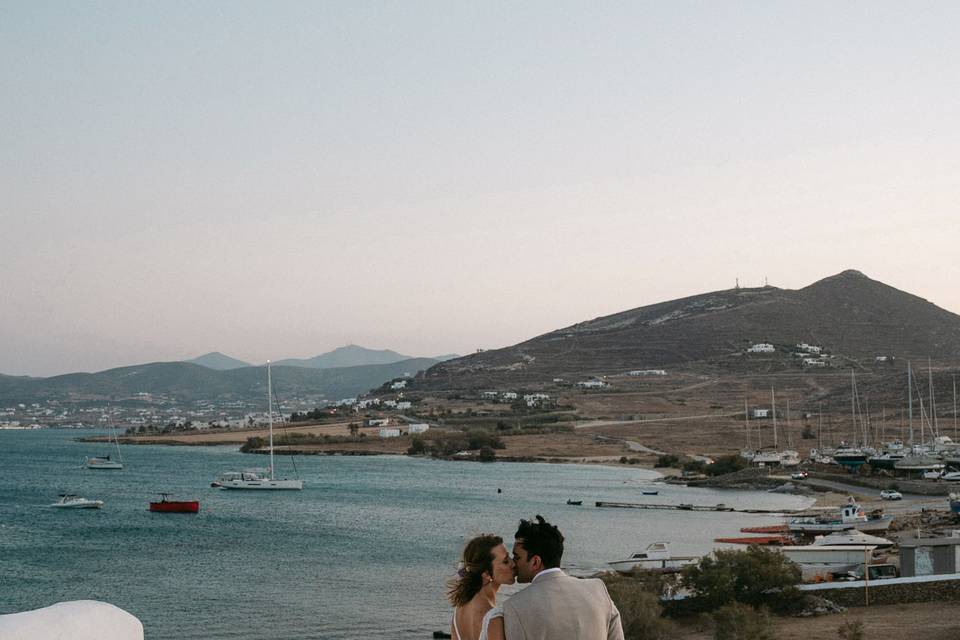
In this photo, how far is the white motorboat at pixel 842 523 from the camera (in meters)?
41.1

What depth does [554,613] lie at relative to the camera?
4.48 metres

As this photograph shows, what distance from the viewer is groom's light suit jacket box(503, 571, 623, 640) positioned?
4.46m

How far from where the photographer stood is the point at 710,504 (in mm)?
61781

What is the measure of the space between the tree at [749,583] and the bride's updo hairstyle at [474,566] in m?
19.9

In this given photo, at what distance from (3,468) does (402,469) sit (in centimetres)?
3760

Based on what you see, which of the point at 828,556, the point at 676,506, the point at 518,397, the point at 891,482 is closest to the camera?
the point at 828,556

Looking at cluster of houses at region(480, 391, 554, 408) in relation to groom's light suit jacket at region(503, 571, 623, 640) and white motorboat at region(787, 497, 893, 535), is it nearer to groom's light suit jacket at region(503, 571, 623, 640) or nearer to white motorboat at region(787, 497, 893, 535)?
white motorboat at region(787, 497, 893, 535)

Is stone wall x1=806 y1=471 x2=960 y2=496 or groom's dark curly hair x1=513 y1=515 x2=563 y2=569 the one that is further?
stone wall x1=806 y1=471 x2=960 y2=496

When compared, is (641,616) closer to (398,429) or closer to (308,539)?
(308,539)

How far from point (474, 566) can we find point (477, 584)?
10cm

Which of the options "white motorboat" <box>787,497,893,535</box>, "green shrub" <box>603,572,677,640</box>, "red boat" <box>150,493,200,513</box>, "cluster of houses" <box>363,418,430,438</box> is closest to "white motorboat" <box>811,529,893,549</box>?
"white motorboat" <box>787,497,893,535</box>

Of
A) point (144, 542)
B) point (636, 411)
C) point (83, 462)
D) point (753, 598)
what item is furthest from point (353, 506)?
point (636, 411)

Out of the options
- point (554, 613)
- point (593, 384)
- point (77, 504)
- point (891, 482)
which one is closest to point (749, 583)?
point (554, 613)

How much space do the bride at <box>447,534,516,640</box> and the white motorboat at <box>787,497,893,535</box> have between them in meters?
37.6
